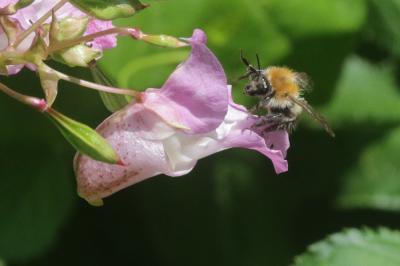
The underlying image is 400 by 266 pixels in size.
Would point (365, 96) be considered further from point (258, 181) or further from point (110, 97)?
point (110, 97)

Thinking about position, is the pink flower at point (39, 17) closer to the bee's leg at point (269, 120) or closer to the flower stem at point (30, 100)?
the flower stem at point (30, 100)

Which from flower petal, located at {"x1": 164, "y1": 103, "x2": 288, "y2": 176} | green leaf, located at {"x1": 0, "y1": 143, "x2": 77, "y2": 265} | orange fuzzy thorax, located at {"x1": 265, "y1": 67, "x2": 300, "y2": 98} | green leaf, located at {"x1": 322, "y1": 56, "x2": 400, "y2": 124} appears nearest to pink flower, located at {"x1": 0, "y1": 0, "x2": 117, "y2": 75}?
flower petal, located at {"x1": 164, "y1": 103, "x2": 288, "y2": 176}

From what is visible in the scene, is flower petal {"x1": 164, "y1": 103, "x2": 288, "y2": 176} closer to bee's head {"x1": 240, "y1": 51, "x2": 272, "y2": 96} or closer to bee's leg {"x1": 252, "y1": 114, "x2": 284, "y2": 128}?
bee's leg {"x1": 252, "y1": 114, "x2": 284, "y2": 128}

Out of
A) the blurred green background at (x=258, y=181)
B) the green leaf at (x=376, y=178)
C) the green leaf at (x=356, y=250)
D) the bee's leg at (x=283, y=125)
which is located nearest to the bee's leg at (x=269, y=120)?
the bee's leg at (x=283, y=125)

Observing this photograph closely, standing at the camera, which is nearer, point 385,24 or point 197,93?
point 197,93

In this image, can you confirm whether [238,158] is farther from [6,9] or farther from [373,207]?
[6,9]

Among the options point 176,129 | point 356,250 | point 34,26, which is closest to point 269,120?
point 176,129
